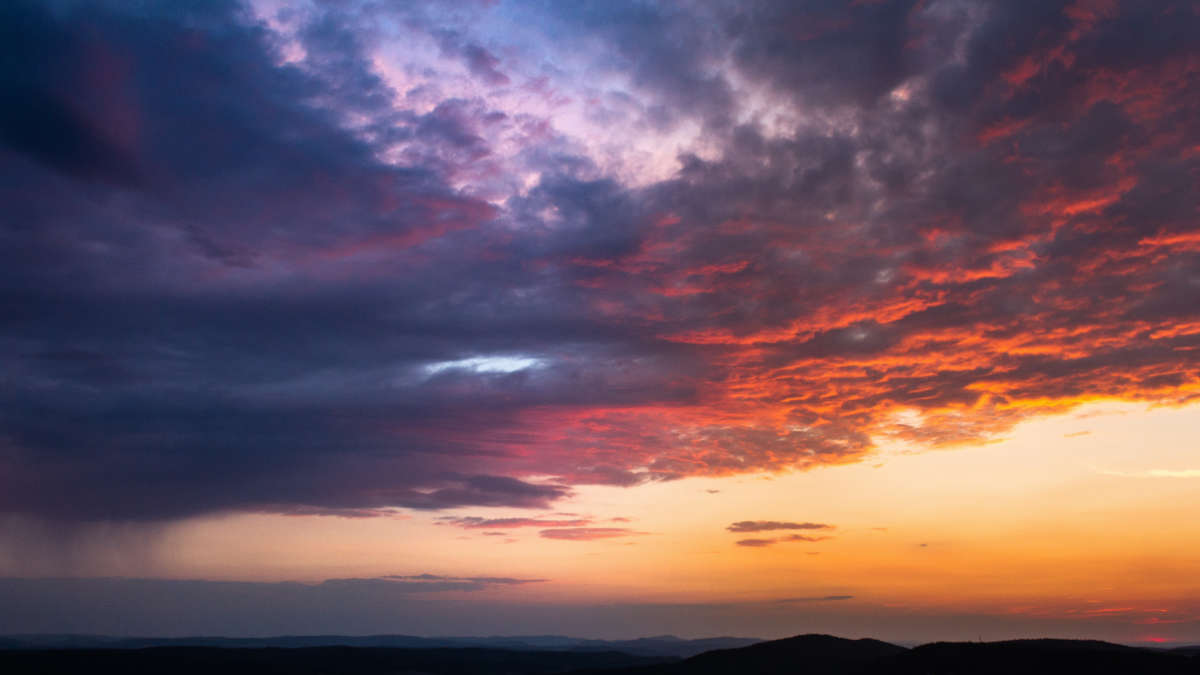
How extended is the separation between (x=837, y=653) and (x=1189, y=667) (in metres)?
47.5

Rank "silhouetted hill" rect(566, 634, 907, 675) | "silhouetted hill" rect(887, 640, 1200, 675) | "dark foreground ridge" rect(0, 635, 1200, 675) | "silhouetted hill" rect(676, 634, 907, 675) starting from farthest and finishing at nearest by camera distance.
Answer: "silhouetted hill" rect(676, 634, 907, 675) < "silhouetted hill" rect(566, 634, 907, 675) < "dark foreground ridge" rect(0, 635, 1200, 675) < "silhouetted hill" rect(887, 640, 1200, 675)

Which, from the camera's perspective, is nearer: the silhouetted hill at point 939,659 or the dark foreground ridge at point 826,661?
the silhouetted hill at point 939,659

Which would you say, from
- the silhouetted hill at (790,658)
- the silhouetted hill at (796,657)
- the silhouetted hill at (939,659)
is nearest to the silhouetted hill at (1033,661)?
the silhouetted hill at (939,659)

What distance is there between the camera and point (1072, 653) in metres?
71.2

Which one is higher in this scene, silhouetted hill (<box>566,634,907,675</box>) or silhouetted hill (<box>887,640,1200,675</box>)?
silhouetted hill (<box>887,640,1200,675</box>)

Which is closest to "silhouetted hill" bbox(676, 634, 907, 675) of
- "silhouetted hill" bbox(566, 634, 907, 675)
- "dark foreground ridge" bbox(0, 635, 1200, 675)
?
"silhouetted hill" bbox(566, 634, 907, 675)

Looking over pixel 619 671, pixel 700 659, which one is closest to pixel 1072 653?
pixel 700 659

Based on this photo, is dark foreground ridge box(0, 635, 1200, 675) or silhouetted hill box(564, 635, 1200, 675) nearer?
silhouetted hill box(564, 635, 1200, 675)

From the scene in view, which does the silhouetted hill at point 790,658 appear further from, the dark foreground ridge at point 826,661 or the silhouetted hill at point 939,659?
the dark foreground ridge at point 826,661

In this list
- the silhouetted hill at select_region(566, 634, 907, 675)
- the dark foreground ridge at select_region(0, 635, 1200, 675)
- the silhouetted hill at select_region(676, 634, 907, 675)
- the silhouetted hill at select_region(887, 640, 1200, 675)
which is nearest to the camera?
the silhouetted hill at select_region(887, 640, 1200, 675)

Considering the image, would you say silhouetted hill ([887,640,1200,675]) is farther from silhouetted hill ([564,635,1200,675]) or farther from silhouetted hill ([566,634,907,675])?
silhouetted hill ([566,634,907,675])

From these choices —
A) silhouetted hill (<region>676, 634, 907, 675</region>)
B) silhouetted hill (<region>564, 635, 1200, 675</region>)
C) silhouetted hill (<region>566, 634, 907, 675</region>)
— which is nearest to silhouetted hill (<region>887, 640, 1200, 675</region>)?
silhouetted hill (<region>564, 635, 1200, 675</region>)

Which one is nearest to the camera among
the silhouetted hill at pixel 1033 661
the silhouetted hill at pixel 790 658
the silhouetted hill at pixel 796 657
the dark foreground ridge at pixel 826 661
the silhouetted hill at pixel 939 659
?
the silhouetted hill at pixel 1033 661

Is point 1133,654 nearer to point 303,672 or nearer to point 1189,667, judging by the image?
point 1189,667
